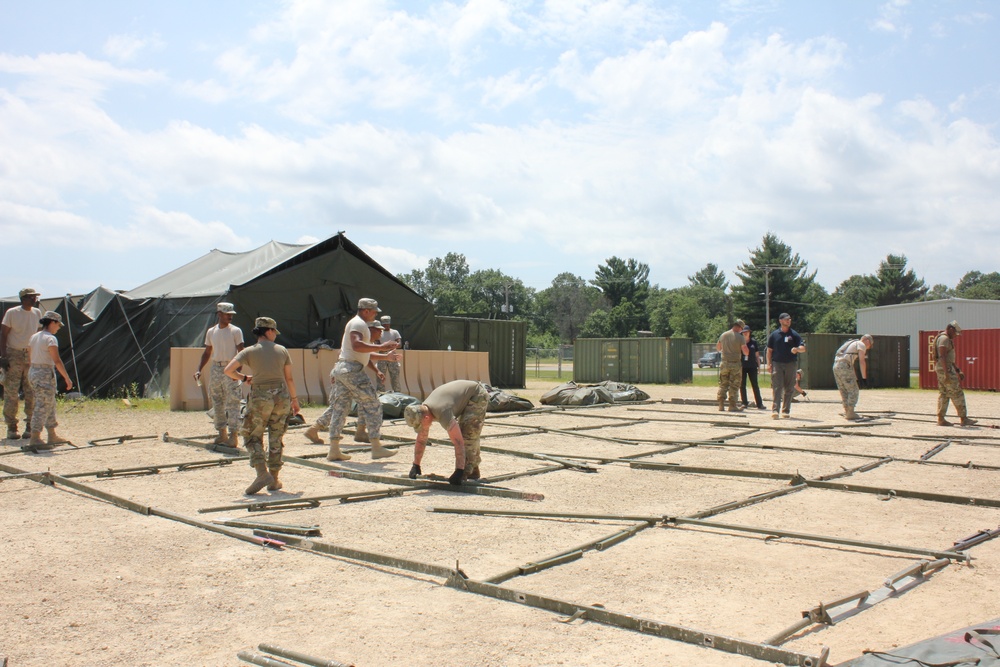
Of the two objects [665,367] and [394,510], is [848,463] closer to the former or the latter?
[394,510]

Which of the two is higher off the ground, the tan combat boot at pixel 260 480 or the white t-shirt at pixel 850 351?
the white t-shirt at pixel 850 351

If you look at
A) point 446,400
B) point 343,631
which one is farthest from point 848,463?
point 343,631

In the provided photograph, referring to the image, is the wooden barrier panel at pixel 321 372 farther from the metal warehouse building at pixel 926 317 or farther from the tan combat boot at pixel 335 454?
the metal warehouse building at pixel 926 317

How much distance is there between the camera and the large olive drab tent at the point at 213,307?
1995 centimetres

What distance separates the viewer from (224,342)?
11188 millimetres

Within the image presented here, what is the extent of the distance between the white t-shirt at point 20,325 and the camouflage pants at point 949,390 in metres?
14.3

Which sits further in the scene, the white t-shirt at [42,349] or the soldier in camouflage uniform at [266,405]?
the white t-shirt at [42,349]

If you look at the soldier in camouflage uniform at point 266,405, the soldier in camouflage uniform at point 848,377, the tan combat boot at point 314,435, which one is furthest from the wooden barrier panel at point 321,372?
the soldier in camouflage uniform at point 848,377

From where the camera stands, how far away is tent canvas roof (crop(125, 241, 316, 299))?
20656 millimetres

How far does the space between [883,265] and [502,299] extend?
4606 cm

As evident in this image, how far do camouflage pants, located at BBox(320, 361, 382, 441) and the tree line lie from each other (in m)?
45.5

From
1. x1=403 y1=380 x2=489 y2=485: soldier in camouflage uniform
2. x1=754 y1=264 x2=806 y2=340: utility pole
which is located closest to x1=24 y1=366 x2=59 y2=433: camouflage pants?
x1=403 y1=380 x2=489 y2=485: soldier in camouflage uniform

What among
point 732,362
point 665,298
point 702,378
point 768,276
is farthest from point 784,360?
point 665,298

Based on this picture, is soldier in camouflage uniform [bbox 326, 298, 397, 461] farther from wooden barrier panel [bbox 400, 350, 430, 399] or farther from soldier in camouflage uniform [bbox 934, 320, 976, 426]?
wooden barrier panel [bbox 400, 350, 430, 399]
